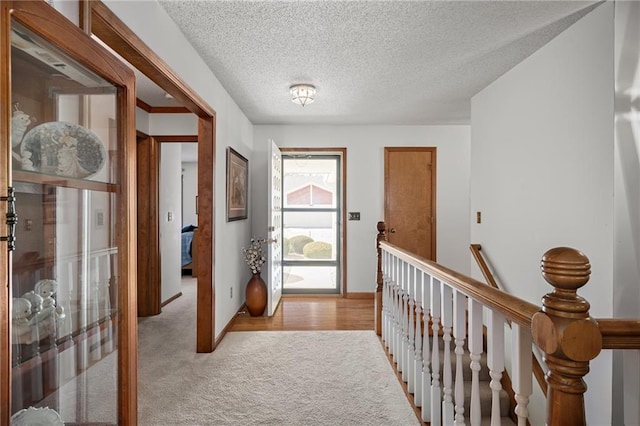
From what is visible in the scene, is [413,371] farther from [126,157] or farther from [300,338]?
[126,157]

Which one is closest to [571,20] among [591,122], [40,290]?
[591,122]

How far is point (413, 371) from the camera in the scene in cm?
211

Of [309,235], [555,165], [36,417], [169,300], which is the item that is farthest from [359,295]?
[36,417]

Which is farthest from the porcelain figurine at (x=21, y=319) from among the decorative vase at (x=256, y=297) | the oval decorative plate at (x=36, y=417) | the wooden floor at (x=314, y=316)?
the decorative vase at (x=256, y=297)

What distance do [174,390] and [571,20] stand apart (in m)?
3.56

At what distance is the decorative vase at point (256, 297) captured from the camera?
149 inches

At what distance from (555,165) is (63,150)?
284cm

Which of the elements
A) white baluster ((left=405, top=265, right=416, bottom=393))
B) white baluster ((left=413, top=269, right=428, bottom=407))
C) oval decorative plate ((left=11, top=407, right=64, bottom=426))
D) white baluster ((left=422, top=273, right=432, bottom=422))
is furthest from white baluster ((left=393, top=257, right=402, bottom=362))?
oval decorative plate ((left=11, top=407, right=64, bottom=426))

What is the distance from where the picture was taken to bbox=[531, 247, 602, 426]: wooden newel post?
2.14 feet

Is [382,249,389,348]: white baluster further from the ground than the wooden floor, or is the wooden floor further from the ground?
[382,249,389,348]: white baluster

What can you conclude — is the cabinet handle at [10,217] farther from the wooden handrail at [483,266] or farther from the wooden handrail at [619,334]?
the wooden handrail at [483,266]

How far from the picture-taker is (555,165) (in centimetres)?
237

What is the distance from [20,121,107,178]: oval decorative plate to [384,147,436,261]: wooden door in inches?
152

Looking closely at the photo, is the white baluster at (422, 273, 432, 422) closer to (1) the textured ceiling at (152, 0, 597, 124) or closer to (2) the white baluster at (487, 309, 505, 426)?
(2) the white baluster at (487, 309, 505, 426)
